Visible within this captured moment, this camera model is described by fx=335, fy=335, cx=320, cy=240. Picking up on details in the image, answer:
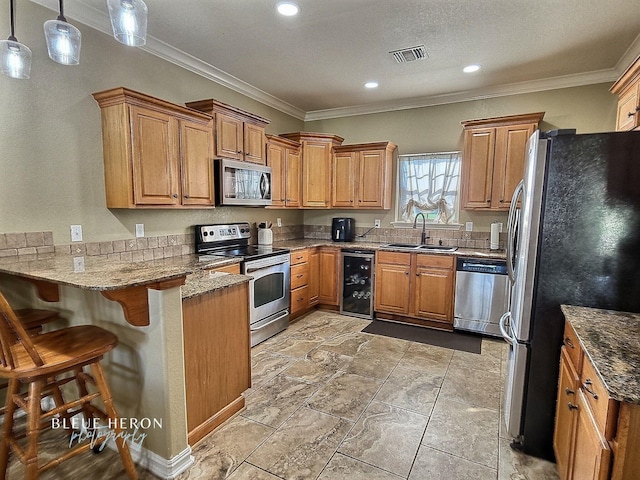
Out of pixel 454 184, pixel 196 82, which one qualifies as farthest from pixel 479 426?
pixel 196 82

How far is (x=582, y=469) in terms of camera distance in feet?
4.13

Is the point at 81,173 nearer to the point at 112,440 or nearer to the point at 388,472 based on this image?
the point at 112,440

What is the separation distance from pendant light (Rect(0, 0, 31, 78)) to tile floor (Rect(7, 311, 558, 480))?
2089 millimetres

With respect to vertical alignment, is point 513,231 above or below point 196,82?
below

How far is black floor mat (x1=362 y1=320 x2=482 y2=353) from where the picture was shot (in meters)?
3.46

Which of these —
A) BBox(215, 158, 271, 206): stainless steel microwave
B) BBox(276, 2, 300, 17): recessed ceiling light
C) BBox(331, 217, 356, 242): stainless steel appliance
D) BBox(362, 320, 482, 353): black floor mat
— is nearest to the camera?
BBox(276, 2, 300, 17): recessed ceiling light

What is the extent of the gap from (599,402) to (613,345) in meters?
0.26

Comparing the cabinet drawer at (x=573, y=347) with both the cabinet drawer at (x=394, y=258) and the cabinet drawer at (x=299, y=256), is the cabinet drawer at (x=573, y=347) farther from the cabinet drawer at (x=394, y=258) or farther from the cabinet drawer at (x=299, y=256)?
the cabinet drawer at (x=299, y=256)

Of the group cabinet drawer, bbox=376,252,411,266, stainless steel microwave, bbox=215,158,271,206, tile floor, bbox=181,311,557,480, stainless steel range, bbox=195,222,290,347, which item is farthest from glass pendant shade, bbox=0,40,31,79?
cabinet drawer, bbox=376,252,411,266

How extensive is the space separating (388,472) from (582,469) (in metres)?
0.89

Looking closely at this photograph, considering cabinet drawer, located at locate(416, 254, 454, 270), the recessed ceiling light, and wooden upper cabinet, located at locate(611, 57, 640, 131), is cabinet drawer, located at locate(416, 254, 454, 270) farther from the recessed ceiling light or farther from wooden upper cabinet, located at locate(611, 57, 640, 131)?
the recessed ceiling light

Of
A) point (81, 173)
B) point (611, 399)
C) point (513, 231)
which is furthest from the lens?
point (81, 173)

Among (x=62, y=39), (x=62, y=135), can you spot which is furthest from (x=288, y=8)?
(x=62, y=135)

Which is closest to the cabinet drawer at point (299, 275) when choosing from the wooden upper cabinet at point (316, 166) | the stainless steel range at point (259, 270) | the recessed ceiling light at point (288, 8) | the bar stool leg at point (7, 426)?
the stainless steel range at point (259, 270)
